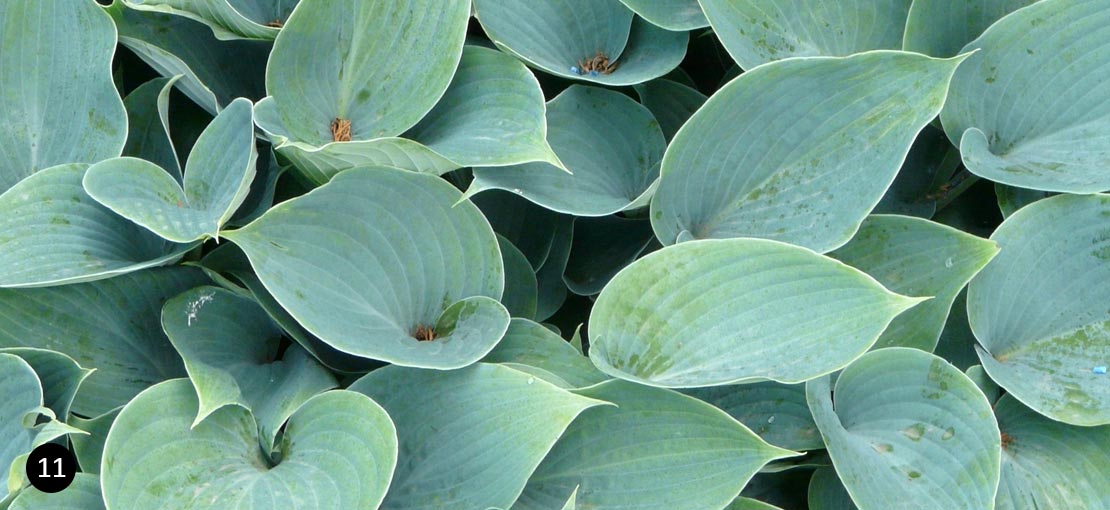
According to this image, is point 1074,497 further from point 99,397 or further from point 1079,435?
point 99,397

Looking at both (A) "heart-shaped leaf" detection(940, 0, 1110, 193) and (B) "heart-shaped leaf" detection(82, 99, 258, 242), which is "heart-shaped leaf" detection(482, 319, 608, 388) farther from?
(A) "heart-shaped leaf" detection(940, 0, 1110, 193)

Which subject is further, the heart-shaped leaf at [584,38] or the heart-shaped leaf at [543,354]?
the heart-shaped leaf at [584,38]

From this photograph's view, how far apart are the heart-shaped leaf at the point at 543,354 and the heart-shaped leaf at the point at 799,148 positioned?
176mm

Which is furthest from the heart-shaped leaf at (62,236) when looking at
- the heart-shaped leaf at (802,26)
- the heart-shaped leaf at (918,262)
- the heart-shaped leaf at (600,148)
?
the heart-shaped leaf at (918,262)

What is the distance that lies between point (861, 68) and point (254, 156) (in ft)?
2.17

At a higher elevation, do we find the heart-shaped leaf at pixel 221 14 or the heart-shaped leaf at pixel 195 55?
the heart-shaped leaf at pixel 221 14

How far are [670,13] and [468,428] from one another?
59 centimetres

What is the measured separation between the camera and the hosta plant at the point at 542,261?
889 millimetres

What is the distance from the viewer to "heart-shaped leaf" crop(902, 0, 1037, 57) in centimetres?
114

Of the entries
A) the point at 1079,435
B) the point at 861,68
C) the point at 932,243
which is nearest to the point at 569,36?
the point at 861,68

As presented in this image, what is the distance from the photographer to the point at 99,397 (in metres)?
0.96

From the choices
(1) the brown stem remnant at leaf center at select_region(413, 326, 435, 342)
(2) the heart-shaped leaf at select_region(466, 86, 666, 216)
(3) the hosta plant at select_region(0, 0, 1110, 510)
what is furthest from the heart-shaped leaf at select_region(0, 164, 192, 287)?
(2) the heart-shaped leaf at select_region(466, 86, 666, 216)

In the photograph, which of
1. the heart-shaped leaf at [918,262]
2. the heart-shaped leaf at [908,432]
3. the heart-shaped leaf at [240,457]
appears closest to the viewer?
the heart-shaped leaf at [240,457]

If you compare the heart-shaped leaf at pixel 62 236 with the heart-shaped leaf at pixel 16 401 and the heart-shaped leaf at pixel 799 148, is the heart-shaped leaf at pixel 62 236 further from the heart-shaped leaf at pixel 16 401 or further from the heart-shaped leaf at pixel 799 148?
the heart-shaped leaf at pixel 799 148
